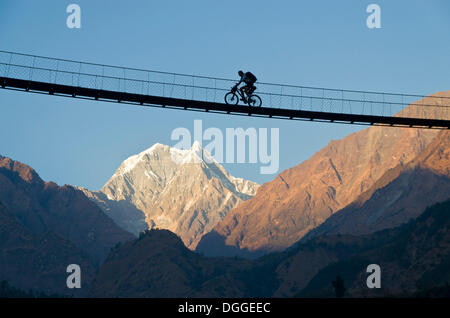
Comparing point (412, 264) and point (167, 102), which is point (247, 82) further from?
point (412, 264)

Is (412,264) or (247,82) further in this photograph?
(412,264)

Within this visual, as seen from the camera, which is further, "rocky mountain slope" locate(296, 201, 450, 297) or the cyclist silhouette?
"rocky mountain slope" locate(296, 201, 450, 297)

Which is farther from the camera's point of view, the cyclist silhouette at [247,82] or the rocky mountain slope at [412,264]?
the rocky mountain slope at [412,264]

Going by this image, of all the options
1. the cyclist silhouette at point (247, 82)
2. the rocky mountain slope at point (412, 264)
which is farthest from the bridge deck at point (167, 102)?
the rocky mountain slope at point (412, 264)

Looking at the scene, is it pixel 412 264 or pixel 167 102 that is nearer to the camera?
pixel 167 102

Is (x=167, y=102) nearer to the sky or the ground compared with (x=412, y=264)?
nearer to the sky

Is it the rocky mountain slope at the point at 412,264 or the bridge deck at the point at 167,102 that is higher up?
the bridge deck at the point at 167,102

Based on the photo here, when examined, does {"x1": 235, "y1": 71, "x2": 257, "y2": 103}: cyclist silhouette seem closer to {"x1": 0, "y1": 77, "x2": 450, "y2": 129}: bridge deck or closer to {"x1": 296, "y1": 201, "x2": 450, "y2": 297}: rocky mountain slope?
{"x1": 0, "y1": 77, "x2": 450, "y2": 129}: bridge deck

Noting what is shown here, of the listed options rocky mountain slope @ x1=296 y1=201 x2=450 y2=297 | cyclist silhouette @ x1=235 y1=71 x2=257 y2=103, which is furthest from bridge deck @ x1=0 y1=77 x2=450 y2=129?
rocky mountain slope @ x1=296 y1=201 x2=450 y2=297

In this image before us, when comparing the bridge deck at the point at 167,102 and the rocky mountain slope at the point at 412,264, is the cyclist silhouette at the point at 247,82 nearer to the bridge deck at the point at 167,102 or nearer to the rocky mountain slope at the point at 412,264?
the bridge deck at the point at 167,102

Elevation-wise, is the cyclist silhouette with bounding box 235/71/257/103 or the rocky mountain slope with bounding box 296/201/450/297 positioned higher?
the cyclist silhouette with bounding box 235/71/257/103

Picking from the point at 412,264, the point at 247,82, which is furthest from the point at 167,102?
the point at 412,264

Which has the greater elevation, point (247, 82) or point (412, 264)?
point (247, 82)
